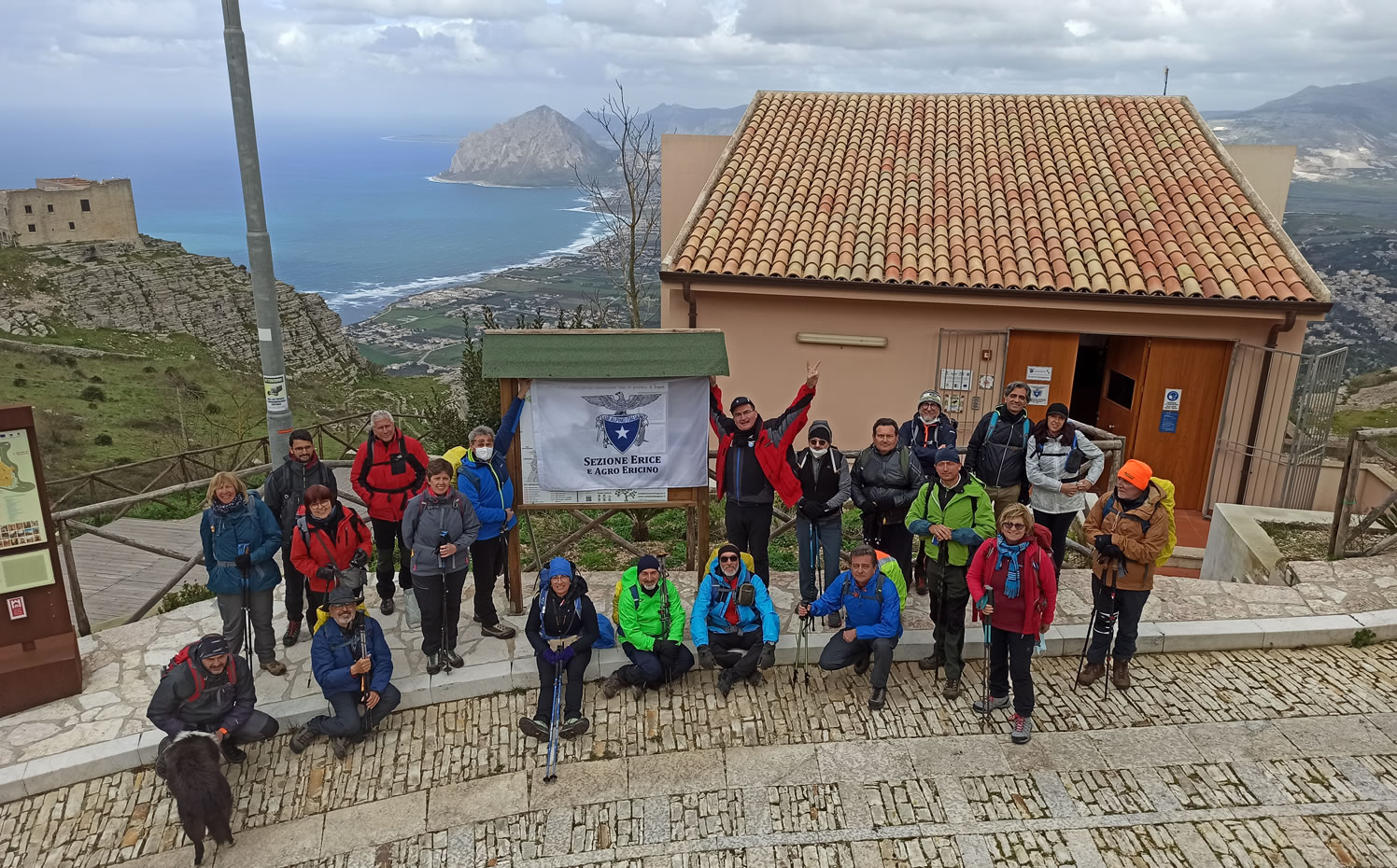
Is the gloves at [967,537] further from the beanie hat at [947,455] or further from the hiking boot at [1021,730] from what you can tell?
the hiking boot at [1021,730]

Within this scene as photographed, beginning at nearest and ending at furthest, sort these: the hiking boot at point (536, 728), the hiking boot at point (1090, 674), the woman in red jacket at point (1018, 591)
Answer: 1. the woman in red jacket at point (1018, 591)
2. the hiking boot at point (536, 728)
3. the hiking boot at point (1090, 674)

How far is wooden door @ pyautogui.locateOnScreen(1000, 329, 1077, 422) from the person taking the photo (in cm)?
1109

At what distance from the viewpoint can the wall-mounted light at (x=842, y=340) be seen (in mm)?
11430

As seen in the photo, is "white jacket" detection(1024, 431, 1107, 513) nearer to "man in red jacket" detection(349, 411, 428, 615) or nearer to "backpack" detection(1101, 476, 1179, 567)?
"backpack" detection(1101, 476, 1179, 567)

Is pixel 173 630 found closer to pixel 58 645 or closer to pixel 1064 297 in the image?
pixel 58 645

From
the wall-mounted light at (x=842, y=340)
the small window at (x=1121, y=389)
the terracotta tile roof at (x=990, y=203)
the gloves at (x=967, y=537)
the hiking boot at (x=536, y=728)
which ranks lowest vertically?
the hiking boot at (x=536, y=728)

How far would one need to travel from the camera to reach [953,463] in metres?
5.96

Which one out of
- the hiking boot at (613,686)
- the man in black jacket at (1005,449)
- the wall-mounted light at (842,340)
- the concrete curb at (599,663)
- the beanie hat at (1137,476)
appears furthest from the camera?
the wall-mounted light at (842,340)

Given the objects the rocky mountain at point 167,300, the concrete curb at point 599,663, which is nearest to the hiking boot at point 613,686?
the concrete curb at point 599,663

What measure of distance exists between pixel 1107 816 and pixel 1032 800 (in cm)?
41

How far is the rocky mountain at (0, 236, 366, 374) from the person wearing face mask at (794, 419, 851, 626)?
61.6 meters

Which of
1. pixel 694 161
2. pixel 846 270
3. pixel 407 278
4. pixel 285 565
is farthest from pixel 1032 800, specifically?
pixel 407 278

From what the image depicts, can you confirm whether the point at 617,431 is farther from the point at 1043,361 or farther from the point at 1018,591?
the point at 1043,361

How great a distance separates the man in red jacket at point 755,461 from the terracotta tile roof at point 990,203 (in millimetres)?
4850
